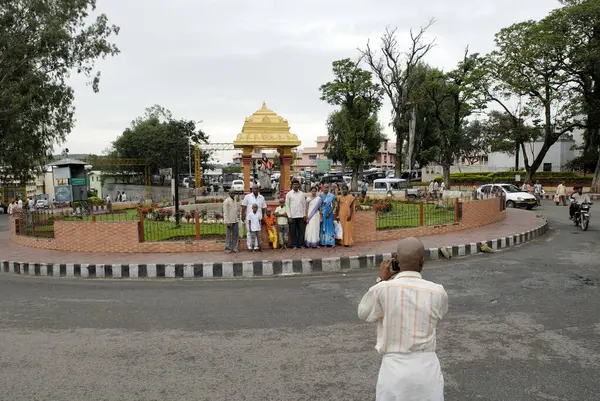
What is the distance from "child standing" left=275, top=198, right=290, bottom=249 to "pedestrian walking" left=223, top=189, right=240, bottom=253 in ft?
3.12

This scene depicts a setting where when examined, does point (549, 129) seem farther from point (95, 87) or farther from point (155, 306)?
point (155, 306)

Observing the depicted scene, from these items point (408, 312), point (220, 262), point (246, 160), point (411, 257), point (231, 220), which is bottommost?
point (220, 262)

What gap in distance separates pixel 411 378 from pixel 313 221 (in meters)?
8.85

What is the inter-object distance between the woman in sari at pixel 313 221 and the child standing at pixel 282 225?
49 cm

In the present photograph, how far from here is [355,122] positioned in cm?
4625

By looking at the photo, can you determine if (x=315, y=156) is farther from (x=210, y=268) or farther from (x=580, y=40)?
(x=210, y=268)

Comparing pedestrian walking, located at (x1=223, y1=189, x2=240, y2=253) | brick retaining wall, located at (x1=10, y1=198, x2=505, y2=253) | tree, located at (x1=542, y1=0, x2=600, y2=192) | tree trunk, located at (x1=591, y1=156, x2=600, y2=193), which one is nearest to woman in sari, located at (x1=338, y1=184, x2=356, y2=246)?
brick retaining wall, located at (x1=10, y1=198, x2=505, y2=253)

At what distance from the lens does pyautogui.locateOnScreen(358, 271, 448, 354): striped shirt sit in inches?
101

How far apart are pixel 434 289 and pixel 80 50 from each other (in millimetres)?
31502

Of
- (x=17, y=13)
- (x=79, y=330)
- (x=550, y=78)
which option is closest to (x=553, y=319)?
(x=79, y=330)

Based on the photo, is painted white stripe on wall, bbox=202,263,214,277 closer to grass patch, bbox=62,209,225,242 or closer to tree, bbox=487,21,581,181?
grass patch, bbox=62,209,225,242

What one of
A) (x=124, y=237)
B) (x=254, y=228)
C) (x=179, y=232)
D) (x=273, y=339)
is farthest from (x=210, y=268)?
(x=273, y=339)

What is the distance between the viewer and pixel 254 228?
437 inches

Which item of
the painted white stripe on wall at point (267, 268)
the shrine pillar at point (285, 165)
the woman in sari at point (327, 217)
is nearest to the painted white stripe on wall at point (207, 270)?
the painted white stripe on wall at point (267, 268)
